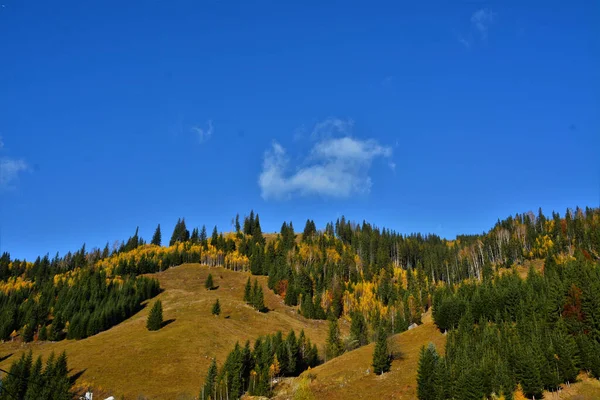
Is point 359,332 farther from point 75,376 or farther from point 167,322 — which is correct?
point 75,376

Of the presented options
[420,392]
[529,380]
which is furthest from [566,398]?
[420,392]

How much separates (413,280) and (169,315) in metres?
96.6

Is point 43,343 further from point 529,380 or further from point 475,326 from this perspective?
point 529,380

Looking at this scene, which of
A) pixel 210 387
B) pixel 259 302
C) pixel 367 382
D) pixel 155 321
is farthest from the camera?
pixel 259 302

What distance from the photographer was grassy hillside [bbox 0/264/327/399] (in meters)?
93.9

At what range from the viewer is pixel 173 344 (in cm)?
11419

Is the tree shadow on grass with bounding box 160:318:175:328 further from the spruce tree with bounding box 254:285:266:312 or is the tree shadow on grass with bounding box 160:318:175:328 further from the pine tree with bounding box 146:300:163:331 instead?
the spruce tree with bounding box 254:285:266:312

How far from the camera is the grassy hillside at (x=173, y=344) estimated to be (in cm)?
9391

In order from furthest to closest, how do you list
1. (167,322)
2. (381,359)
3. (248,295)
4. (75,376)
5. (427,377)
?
1. (248,295)
2. (167,322)
3. (75,376)
4. (381,359)
5. (427,377)

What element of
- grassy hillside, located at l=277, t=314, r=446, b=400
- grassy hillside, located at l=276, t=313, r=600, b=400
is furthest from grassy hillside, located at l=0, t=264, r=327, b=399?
grassy hillside, located at l=277, t=314, r=446, b=400

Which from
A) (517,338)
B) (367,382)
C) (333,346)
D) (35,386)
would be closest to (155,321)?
(35,386)

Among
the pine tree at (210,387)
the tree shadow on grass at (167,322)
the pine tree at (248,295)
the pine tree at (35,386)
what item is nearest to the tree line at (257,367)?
the pine tree at (210,387)

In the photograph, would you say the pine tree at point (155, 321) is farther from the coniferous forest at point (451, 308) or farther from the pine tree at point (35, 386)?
the pine tree at point (35, 386)

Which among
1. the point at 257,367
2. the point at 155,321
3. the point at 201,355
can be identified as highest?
the point at 155,321
